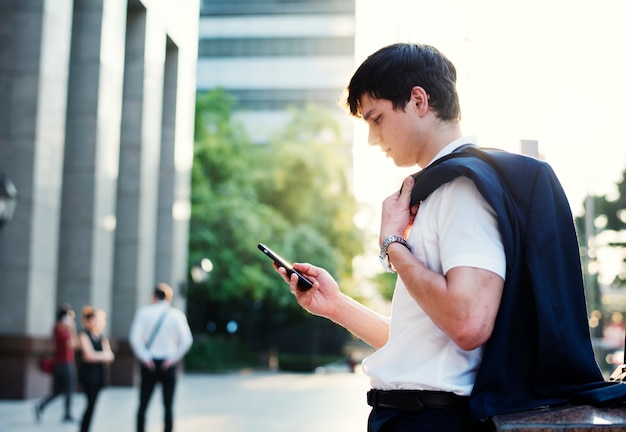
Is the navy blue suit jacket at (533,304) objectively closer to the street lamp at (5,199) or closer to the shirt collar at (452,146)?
the shirt collar at (452,146)

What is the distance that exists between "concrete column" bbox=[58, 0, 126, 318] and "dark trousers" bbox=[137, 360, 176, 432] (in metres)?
11.3

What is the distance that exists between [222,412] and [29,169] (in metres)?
6.26

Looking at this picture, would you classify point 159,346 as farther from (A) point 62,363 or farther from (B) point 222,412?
(B) point 222,412

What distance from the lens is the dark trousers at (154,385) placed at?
10.9 m

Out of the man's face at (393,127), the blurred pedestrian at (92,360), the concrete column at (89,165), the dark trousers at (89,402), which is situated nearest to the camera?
the man's face at (393,127)

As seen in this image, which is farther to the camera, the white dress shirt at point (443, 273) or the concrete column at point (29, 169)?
the concrete column at point (29, 169)

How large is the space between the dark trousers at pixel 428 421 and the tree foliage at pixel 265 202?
112 feet

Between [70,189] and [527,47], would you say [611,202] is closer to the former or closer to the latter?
[70,189]

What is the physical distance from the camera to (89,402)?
1138 centimetres

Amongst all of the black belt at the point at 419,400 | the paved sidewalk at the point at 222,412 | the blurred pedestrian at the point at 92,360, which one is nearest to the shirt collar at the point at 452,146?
the black belt at the point at 419,400

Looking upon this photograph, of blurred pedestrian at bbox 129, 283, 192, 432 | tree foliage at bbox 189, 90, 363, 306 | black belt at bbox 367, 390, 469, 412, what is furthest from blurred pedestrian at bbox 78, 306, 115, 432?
tree foliage at bbox 189, 90, 363, 306

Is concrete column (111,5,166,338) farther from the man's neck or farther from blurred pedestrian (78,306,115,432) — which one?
the man's neck

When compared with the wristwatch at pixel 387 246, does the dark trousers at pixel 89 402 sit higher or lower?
lower

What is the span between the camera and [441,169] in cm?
213
